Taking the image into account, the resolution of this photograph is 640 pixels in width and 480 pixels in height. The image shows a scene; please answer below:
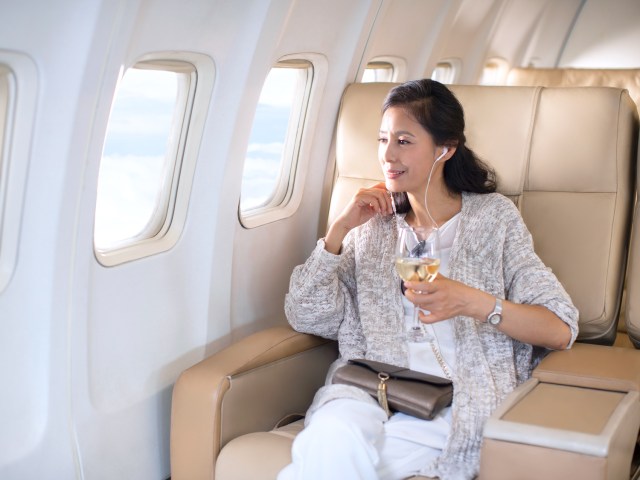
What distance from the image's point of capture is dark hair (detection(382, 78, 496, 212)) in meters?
2.76

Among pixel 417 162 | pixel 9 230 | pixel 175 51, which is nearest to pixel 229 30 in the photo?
pixel 175 51

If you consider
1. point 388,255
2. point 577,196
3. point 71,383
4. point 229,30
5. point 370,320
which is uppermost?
point 229,30

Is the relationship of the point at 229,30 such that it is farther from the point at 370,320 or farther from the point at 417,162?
the point at 370,320

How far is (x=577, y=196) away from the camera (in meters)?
2.90

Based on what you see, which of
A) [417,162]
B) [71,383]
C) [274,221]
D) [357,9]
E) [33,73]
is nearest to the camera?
[33,73]

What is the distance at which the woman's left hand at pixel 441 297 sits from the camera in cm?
238

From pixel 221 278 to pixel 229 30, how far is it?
0.84 metres

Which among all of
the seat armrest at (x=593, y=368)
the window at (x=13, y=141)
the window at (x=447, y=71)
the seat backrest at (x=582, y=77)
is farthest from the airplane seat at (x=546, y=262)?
the window at (x=447, y=71)

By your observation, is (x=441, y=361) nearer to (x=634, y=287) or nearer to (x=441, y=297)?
(x=441, y=297)

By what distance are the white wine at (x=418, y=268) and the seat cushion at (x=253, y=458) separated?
54 cm

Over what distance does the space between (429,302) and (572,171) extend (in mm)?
837

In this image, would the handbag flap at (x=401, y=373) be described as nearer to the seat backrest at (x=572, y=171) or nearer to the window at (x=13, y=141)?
the seat backrest at (x=572, y=171)

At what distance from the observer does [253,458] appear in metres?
2.43

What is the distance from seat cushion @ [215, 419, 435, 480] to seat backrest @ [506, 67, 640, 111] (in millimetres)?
3129
